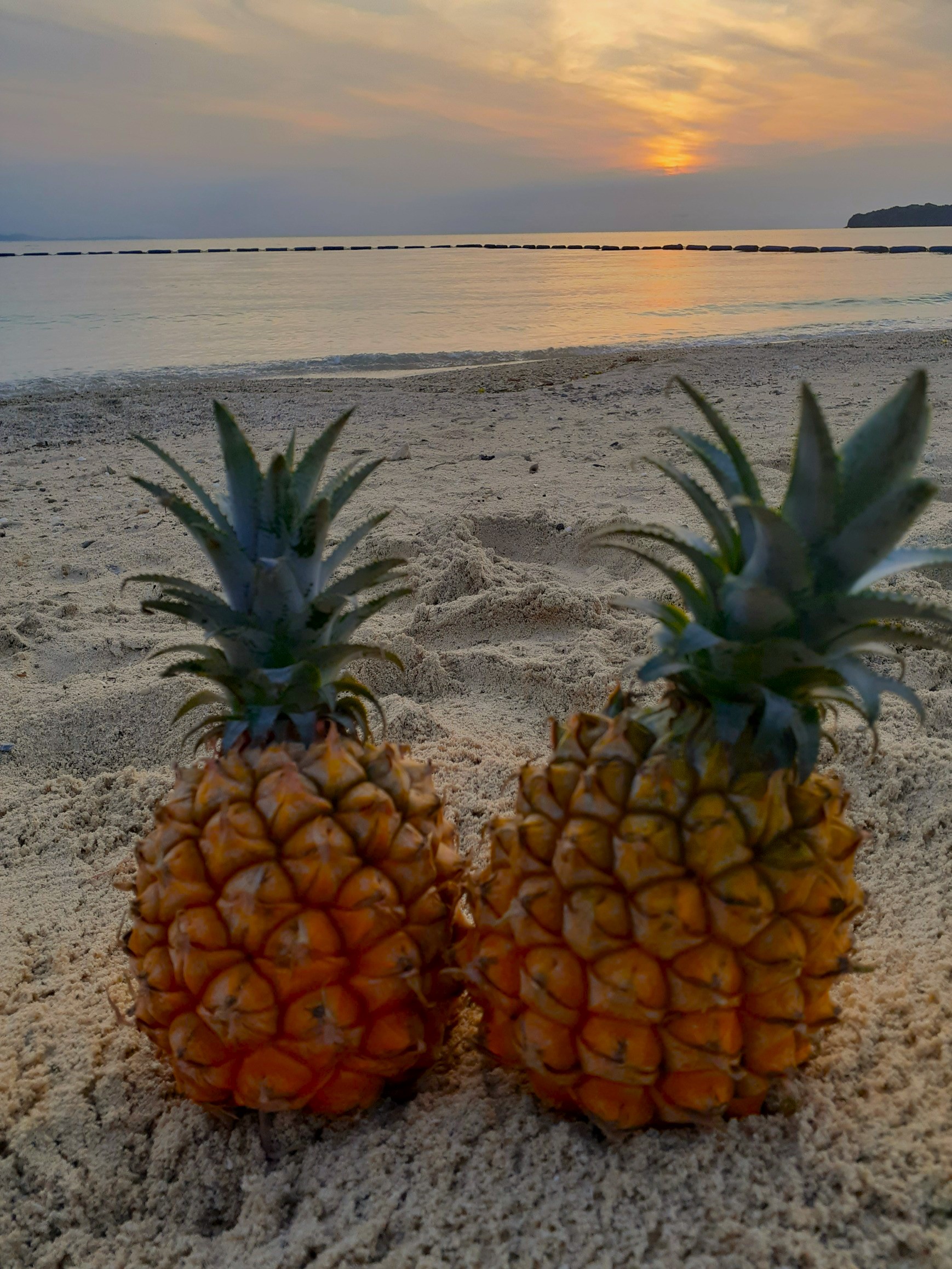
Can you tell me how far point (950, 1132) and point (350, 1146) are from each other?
1.12 metres

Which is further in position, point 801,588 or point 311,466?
point 311,466

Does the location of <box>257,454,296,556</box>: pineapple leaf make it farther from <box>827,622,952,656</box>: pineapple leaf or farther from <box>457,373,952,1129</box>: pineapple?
<box>827,622,952,656</box>: pineapple leaf

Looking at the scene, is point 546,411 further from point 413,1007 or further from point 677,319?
point 677,319

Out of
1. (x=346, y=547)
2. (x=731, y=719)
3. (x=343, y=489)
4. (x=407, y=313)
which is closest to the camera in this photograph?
(x=731, y=719)

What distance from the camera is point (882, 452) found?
140 centimetres

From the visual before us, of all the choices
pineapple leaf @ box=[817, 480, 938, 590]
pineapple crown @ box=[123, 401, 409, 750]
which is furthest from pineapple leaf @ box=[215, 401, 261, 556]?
pineapple leaf @ box=[817, 480, 938, 590]

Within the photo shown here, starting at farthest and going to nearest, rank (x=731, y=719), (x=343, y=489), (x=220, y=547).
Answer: (x=343, y=489) < (x=220, y=547) < (x=731, y=719)

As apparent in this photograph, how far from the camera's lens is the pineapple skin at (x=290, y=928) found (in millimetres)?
1551

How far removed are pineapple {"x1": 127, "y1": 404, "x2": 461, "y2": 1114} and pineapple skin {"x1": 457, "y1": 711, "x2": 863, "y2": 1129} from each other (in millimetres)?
226

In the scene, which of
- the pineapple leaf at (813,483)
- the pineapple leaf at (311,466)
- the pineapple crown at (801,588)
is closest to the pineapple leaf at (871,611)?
the pineapple crown at (801,588)

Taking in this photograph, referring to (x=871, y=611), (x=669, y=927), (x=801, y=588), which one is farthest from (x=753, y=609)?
(x=669, y=927)

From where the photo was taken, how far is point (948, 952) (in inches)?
80.0

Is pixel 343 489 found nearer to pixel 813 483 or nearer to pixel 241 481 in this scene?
pixel 241 481

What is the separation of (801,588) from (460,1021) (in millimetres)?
1294
